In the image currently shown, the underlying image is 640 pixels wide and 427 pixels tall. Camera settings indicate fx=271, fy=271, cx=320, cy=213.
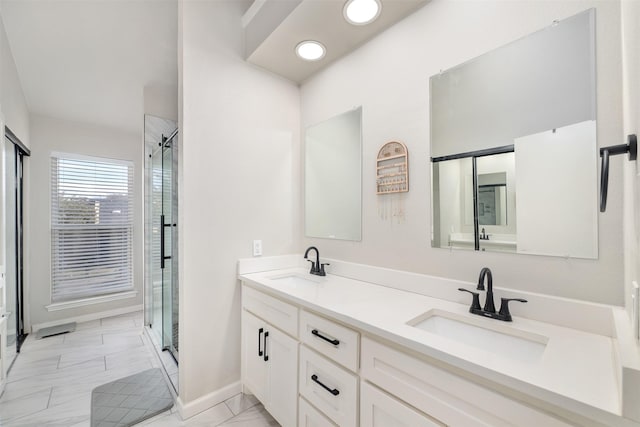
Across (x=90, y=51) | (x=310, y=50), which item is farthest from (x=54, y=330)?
(x=310, y=50)

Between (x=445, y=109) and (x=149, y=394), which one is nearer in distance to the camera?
(x=445, y=109)

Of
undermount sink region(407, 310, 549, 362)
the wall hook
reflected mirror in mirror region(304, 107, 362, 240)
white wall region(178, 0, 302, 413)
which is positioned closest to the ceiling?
white wall region(178, 0, 302, 413)

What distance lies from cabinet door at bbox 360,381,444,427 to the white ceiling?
8.98 ft

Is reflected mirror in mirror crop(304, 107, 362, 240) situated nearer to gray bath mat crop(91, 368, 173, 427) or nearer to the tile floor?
the tile floor

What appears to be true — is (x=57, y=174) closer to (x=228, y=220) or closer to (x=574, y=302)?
(x=228, y=220)

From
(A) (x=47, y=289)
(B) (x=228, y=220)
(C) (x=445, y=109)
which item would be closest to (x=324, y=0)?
(C) (x=445, y=109)

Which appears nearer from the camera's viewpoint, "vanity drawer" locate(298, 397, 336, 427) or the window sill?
"vanity drawer" locate(298, 397, 336, 427)

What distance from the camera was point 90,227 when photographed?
359 cm

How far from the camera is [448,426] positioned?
82 cm

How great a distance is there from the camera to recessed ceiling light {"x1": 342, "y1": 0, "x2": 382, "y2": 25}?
4.89ft

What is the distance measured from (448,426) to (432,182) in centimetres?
105

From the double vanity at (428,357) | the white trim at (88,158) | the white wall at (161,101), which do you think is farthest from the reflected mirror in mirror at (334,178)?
the white trim at (88,158)

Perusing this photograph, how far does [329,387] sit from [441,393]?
0.54m

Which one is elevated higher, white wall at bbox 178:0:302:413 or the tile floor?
white wall at bbox 178:0:302:413
